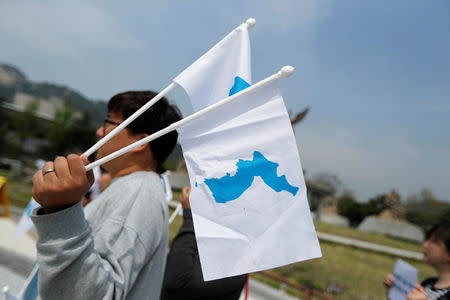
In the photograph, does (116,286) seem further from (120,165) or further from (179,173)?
(179,173)

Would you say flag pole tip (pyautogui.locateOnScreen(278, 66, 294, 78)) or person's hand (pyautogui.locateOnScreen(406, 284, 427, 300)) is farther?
person's hand (pyautogui.locateOnScreen(406, 284, 427, 300))

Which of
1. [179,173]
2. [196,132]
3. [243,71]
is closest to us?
[196,132]

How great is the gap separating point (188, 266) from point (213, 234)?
74 cm

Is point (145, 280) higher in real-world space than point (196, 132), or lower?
lower

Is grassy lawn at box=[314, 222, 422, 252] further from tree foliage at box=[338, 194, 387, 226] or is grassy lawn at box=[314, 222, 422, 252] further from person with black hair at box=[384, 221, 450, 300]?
person with black hair at box=[384, 221, 450, 300]

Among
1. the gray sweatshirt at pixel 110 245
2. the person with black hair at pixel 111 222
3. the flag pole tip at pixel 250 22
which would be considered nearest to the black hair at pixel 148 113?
the person with black hair at pixel 111 222

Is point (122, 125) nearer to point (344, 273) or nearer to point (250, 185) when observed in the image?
point (250, 185)

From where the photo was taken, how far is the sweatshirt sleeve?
2.86ft

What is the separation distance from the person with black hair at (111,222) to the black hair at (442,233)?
215cm

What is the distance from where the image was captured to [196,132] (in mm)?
1130

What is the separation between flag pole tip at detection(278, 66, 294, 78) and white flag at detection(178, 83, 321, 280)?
0.41 feet

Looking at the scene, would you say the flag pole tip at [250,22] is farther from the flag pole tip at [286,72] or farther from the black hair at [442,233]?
the black hair at [442,233]

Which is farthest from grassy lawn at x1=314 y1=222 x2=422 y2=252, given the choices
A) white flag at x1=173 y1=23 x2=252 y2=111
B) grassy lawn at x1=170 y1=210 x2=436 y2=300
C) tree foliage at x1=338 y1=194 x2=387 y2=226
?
white flag at x1=173 y1=23 x2=252 y2=111

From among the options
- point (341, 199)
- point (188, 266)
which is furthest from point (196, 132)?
point (341, 199)
